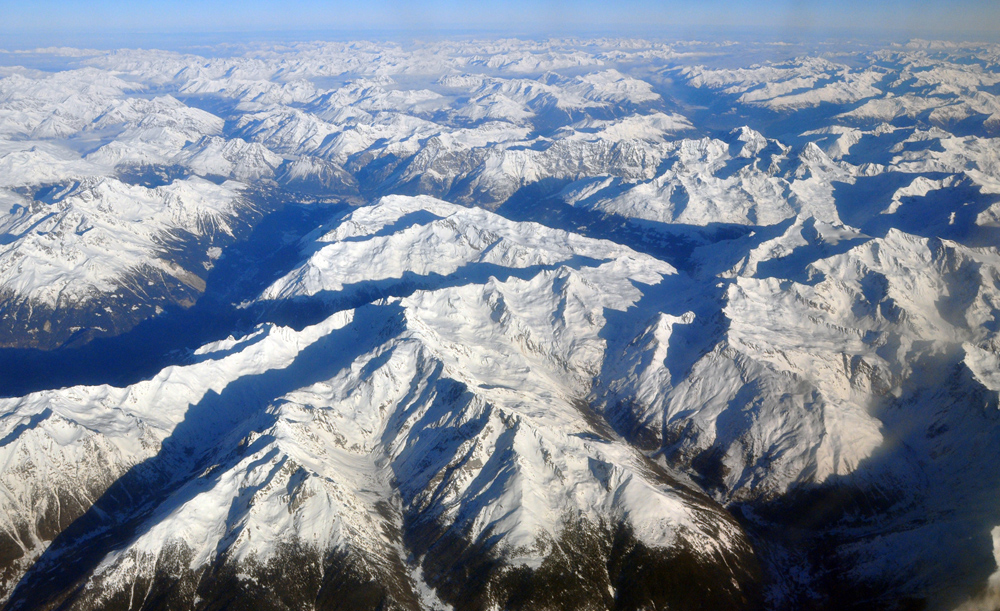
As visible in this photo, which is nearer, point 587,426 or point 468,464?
point 468,464

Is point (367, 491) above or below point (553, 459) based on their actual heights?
below

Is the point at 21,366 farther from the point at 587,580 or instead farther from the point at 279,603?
the point at 587,580

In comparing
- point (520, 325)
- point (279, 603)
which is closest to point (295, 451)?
point (279, 603)

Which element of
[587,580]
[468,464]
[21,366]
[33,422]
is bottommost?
[21,366]

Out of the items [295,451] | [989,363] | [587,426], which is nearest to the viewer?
[295,451]

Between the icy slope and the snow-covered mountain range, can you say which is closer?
the snow-covered mountain range

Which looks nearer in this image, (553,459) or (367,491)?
(553,459)

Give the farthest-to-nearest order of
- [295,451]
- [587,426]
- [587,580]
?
[587,426] < [295,451] < [587,580]

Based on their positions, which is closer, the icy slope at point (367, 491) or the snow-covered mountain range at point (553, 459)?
the snow-covered mountain range at point (553, 459)

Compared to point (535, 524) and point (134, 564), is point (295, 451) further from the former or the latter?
point (535, 524)

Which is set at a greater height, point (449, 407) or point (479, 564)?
point (449, 407)
